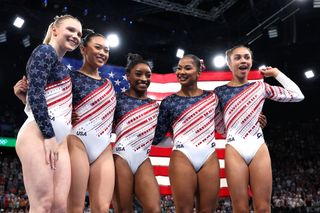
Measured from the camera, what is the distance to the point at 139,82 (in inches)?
165

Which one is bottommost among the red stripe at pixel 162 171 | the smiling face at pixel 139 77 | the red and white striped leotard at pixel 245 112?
the red stripe at pixel 162 171

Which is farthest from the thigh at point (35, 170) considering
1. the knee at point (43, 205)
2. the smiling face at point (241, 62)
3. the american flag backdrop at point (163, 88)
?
the american flag backdrop at point (163, 88)

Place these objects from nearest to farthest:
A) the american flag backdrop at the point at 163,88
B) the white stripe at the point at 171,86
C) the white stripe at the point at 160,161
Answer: the american flag backdrop at the point at 163,88 < the white stripe at the point at 160,161 < the white stripe at the point at 171,86

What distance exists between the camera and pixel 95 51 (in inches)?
152

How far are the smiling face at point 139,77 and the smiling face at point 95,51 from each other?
1.40 feet

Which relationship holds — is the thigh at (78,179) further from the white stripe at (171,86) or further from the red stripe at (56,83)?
the white stripe at (171,86)

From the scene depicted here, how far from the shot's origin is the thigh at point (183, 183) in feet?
12.5

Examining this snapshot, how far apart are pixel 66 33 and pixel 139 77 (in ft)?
3.60

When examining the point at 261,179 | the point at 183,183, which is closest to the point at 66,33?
the point at 183,183

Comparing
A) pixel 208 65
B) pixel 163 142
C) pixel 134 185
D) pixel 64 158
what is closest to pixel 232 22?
pixel 208 65

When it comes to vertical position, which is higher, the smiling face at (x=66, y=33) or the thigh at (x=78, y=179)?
the smiling face at (x=66, y=33)

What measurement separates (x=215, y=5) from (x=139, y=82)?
272 inches

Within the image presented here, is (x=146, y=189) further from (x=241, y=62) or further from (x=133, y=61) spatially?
(x=241, y=62)

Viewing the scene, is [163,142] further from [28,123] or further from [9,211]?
[9,211]
